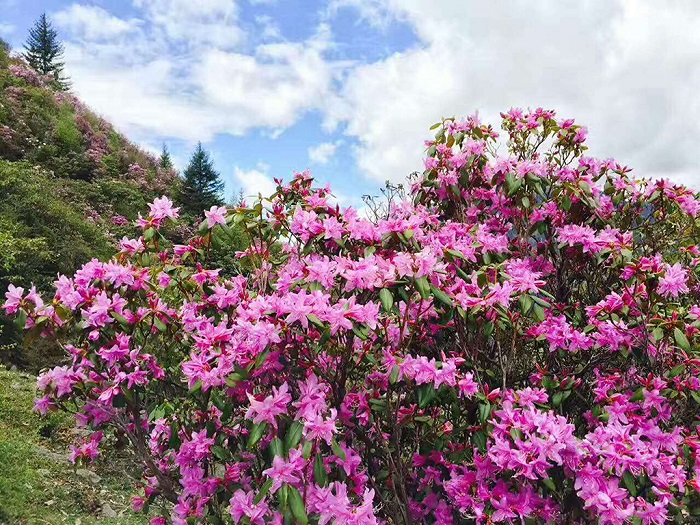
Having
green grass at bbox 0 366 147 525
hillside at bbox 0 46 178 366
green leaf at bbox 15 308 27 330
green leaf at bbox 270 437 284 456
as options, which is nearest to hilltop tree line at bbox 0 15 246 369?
hillside at bbox 0 46 178 366

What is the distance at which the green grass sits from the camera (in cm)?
396

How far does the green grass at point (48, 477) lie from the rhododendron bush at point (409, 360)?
1454 mm

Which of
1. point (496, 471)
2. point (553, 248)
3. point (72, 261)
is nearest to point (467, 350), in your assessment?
point (496, 471)

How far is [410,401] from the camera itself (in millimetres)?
2346

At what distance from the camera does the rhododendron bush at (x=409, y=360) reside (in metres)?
1.86

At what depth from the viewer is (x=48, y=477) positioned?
15.2 feet

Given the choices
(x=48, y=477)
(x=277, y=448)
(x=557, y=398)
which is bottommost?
(x=48, y=477)

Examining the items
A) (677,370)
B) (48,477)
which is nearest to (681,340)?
(677,370)

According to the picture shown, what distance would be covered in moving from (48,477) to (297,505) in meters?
3.88

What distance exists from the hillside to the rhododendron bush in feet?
16.0

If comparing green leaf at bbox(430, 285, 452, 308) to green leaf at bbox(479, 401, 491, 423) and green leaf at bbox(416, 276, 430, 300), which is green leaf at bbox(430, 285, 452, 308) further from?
green leaf at bbox(479, 401, 491, 423)

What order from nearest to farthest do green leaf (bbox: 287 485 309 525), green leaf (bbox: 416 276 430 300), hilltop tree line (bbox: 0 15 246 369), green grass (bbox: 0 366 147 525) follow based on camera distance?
green leaf (bbox: 287 485 309 525), green leaf (bbox: 416 276 430 300), green grass (bbox: 0 366 147 525), hilltop tree line (bbox: 0 15 246 369)

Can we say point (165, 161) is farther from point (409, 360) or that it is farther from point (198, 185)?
point (409, 360)

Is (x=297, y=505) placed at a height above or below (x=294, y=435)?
below
